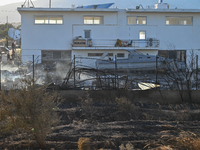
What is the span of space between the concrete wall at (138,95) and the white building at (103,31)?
15.5m

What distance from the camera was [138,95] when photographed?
38.1 feet

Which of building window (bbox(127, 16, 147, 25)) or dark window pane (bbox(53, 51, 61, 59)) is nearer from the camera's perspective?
dark window pane (bbox(53, 51, 61, 59))

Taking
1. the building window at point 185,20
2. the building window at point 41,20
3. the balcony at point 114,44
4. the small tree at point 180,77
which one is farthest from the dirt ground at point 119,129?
the building window at point 185,20

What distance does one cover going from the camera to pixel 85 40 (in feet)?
88.0

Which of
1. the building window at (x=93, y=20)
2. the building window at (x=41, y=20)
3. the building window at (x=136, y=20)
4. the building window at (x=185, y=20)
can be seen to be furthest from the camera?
the building window at (x=185, y=20)

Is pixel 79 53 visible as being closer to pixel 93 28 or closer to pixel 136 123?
pixel 93 28

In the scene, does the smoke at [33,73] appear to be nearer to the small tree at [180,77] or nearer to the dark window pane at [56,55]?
the dark window pane at [56,55]

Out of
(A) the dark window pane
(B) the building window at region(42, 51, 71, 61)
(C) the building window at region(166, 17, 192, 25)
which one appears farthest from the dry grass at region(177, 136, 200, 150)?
(C) the building window at region(166, 17, 192, 25)

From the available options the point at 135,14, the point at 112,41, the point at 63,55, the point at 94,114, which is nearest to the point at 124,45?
the point at 112,41

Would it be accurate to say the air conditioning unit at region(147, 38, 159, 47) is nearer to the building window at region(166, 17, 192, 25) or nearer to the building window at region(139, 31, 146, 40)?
the building window at region(139, 31, 146, 40)

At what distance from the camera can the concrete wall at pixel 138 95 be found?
452 inches

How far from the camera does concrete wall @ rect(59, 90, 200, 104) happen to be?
1148 centimetres

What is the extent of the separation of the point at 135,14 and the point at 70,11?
298 inches

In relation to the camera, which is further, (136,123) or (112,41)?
(112,41)
